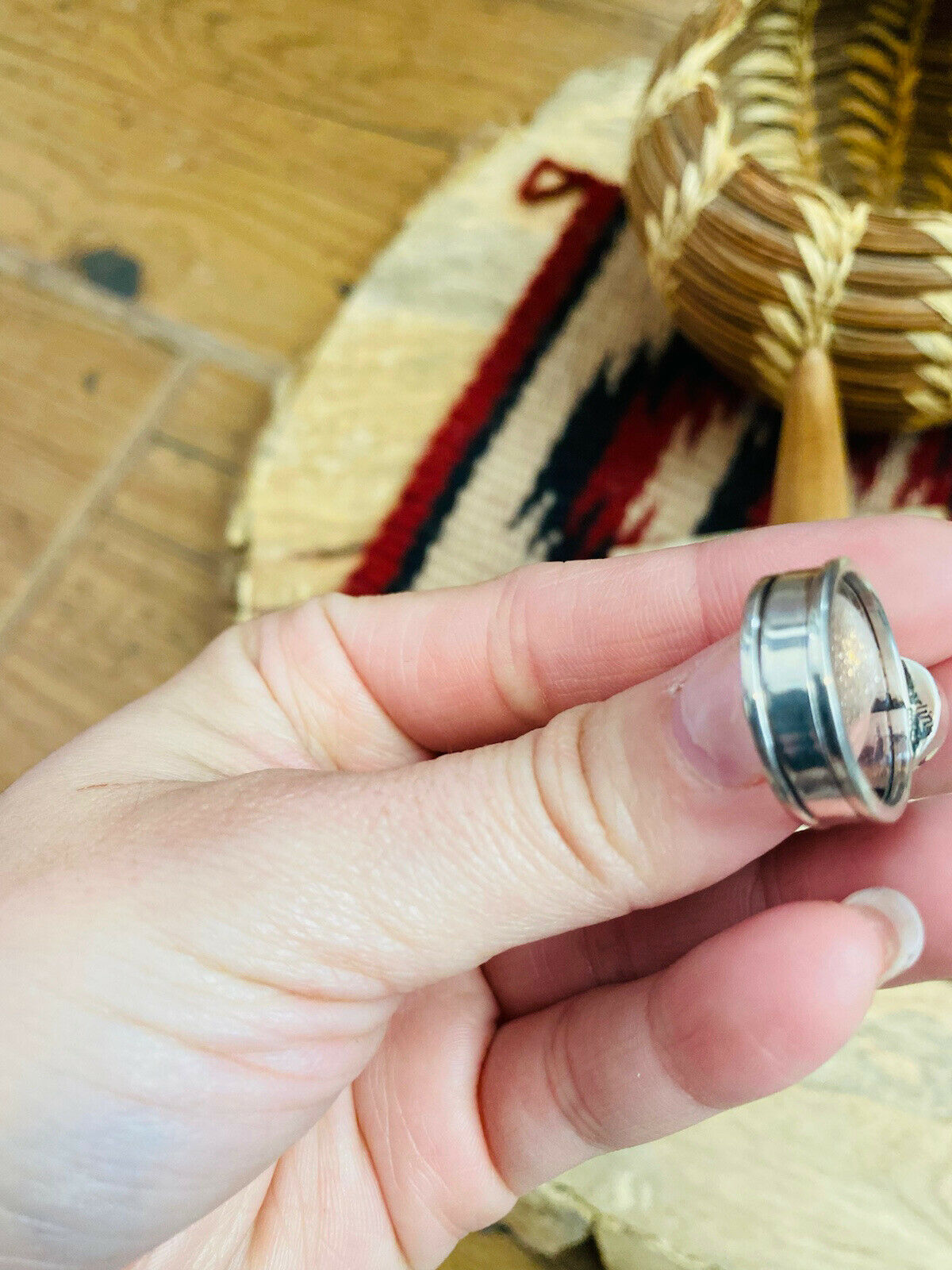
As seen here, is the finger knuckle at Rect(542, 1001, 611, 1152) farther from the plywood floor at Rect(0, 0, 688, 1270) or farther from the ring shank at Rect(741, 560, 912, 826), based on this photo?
the plywood floor at Rect(0, 0, 688, 1270)

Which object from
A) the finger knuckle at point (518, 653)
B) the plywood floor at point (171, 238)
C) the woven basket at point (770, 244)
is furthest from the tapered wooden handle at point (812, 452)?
the plywood floor at point (171, 238)

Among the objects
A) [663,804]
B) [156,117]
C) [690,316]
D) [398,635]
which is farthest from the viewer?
[156,117]

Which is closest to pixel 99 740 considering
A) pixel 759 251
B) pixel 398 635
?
pixel 398 635

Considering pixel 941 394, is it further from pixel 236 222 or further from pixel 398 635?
pixel 236 222

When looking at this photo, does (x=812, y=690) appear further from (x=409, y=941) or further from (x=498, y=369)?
(x=498, y=369)

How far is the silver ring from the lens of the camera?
195 millimetres

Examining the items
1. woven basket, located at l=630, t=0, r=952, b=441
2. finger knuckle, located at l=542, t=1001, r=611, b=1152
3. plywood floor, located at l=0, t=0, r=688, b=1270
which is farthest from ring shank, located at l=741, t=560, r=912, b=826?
plywood floor, located at l=0, t=0, r=688, b=1270

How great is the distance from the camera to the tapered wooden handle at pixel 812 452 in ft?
1.31

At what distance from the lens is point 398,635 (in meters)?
0.34

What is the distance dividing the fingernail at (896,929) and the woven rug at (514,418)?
0.14m

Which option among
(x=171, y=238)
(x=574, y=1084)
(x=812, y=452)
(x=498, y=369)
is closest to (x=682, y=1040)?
(x=574, y=1084)

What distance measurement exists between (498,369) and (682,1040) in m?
0.36

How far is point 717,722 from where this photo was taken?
0.21 m

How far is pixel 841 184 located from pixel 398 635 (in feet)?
1.31
